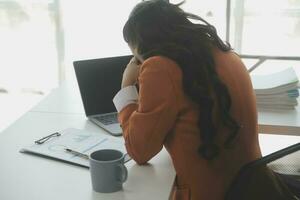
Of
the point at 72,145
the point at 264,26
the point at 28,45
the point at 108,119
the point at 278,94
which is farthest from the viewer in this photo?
the point at 28,45

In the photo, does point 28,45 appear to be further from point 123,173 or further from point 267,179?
point 267,179

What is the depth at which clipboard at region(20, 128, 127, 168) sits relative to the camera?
1440mm

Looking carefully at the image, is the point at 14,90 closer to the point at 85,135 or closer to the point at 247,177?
the point at 85,135

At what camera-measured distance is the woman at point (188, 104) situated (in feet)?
4.19

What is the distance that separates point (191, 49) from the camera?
131cm

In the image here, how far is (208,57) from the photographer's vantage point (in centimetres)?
131

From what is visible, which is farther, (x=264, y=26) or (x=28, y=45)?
(x=28, y=45)

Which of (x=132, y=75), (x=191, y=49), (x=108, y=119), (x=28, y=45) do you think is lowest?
(x=28, y=45)

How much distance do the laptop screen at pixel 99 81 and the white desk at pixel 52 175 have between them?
0.11 meters

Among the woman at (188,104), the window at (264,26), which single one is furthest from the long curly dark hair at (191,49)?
the window at (264,26)

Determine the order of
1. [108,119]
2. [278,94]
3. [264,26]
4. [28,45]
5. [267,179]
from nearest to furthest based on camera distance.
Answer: [267,179]
[108,119]
[278,94]
[264,26]
[28,45]

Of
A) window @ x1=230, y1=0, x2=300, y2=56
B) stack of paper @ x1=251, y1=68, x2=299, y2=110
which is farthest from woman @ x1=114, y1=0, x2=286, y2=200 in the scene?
window @ x1=230, y1=0, x2=300, y2=56

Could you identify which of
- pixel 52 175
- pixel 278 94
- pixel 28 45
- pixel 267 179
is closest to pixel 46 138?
pixel 52 175

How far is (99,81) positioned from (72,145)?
404 millimetres
